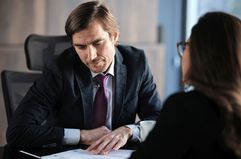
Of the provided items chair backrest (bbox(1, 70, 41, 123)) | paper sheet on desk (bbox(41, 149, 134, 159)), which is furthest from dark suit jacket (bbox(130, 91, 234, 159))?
chair backrest (bbox(1, 70, 41, 123))

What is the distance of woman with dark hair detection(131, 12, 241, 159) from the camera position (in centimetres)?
112

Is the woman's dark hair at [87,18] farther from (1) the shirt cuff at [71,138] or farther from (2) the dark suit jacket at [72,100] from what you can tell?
(1) the shirt cuff at [71,138]

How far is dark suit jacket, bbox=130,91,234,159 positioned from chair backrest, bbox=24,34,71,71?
1.28 m

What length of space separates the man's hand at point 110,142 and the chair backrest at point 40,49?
2.19 feet

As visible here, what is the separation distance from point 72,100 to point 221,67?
96cm

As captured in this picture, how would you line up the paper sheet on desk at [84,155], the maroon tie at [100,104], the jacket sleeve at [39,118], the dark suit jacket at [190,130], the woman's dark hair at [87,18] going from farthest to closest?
the maroon tie at [100,104]
the woman's dark hair at [87,18]
the jacket sleeve at [39,118]
the paper sheet on desk at [84,155]
the dark suit jacket at [190,130]

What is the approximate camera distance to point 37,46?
2.36m

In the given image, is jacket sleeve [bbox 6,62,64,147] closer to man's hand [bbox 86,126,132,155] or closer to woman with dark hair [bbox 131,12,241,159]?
man's hand [bbox 86,126,132,155]

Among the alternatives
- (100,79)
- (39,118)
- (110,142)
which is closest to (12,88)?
(39,118)

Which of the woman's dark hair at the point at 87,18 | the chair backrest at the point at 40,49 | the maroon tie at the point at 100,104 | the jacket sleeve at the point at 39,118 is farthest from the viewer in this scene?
the chair backrest at the point at 40,49

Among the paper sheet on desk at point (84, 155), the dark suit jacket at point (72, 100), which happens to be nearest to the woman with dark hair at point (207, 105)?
the paper sheet on desk at point (84, 155)

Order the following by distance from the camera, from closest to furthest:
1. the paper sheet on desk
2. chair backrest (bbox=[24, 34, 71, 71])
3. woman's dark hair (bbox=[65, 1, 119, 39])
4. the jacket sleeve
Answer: the paper sheet on desk, the jacket sleeve, woman's dark hair (bbox=[65, 1, 119, 39]), chair backrest (bbox=[24, 34, 71, 71])

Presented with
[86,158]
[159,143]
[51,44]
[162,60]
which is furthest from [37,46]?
[162,60]

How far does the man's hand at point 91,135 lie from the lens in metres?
1.83
